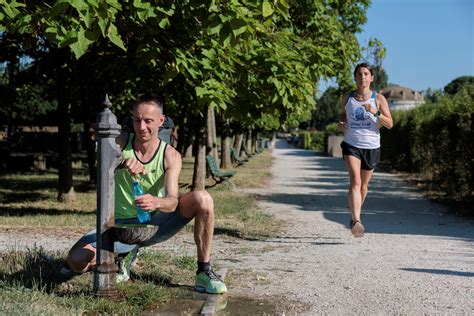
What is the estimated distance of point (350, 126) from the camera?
7656 millimetres

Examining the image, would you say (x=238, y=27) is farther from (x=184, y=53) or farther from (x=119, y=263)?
(x=184, y=53)

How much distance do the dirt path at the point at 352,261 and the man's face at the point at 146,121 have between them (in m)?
1.47

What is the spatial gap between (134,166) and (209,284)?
110 cm

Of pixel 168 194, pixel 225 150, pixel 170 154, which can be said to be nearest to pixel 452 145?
pixel 170 154

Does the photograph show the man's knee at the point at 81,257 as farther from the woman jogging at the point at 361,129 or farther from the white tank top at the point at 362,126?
the white tank top at the point at 362,126

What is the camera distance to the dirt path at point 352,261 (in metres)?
4.94

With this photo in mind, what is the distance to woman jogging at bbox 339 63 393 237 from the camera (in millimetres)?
7512

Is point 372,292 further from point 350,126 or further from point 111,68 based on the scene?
point 111,68

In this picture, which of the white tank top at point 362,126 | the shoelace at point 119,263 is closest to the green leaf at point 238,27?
the shoelace at point 119,263

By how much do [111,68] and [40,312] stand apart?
8.62 metres

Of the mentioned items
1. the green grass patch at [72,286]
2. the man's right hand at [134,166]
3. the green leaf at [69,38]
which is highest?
the green leaf at [69,38]

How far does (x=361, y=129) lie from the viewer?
7.61 m

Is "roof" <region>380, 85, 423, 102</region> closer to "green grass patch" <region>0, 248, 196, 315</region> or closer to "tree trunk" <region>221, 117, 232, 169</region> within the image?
"tree trunk" <region>221, 117, 232, 169</region>

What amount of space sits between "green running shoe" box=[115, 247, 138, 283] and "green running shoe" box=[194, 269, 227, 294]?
22.3 inches
